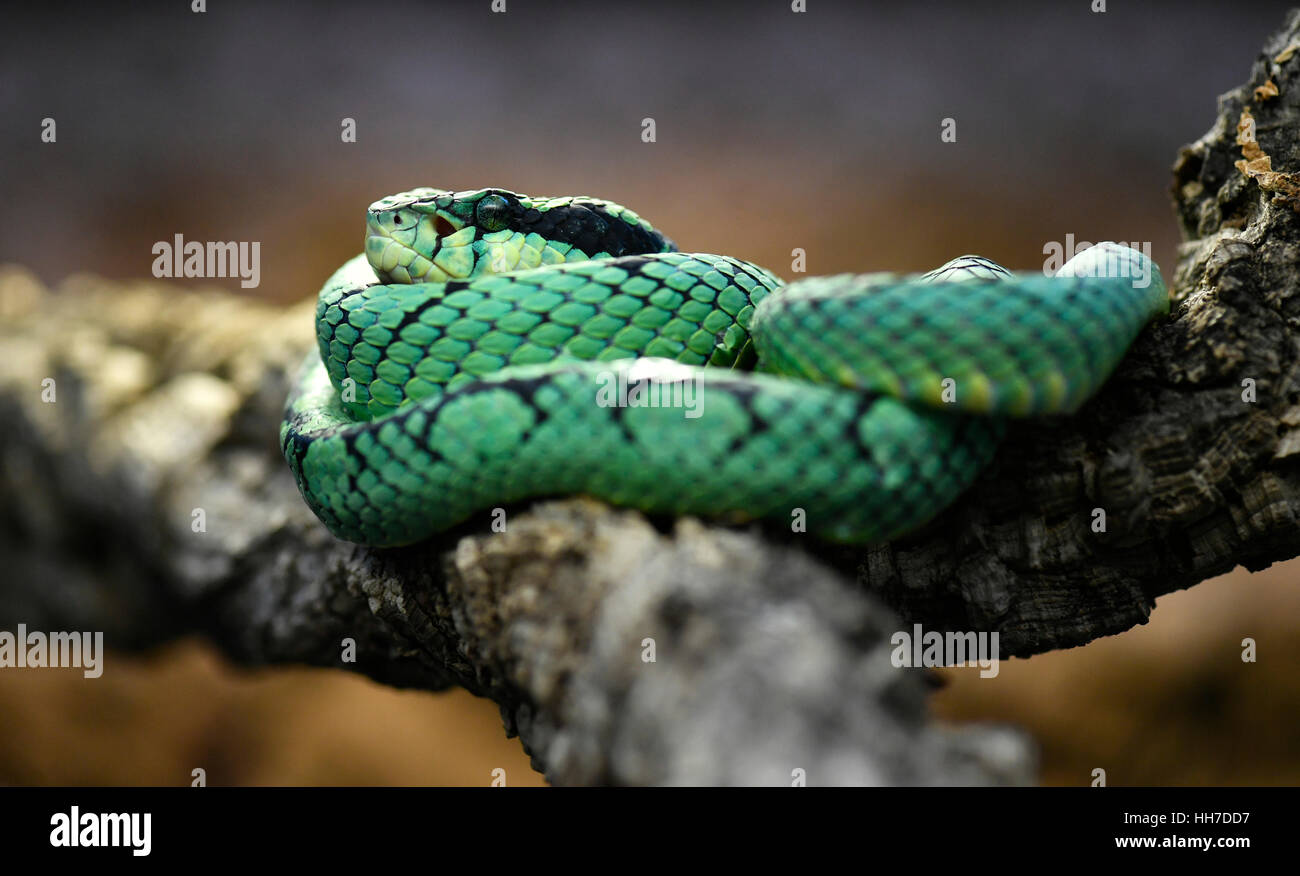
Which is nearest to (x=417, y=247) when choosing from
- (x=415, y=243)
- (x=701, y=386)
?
(x=415, y=243)

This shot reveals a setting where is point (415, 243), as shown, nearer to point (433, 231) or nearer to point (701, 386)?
point (433, 231)

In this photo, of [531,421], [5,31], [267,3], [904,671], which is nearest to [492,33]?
[267,3]

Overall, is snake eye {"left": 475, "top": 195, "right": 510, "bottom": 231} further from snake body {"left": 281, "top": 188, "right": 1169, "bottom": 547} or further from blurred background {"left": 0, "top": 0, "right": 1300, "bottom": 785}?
blurred background {"left": 0, "top": 0, "right": 1300, "bottom": 785}

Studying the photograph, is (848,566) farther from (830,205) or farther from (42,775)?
(42,775)

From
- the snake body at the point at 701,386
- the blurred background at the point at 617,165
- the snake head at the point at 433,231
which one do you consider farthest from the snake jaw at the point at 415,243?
the blurred background at the point at 617,165

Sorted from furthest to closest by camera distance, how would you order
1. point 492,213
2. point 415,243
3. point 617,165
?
point 617,165 → point 492,213 → point 415,243

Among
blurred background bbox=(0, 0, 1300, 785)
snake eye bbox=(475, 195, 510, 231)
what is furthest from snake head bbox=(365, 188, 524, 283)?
blurred background bbox=(0, 0, 1300, 785)

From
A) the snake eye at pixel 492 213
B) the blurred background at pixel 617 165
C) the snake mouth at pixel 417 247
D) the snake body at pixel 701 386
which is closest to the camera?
the snake body at pixel 701 386

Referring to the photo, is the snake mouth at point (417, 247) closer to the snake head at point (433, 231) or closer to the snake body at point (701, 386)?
the snake head at point (433, 231)
